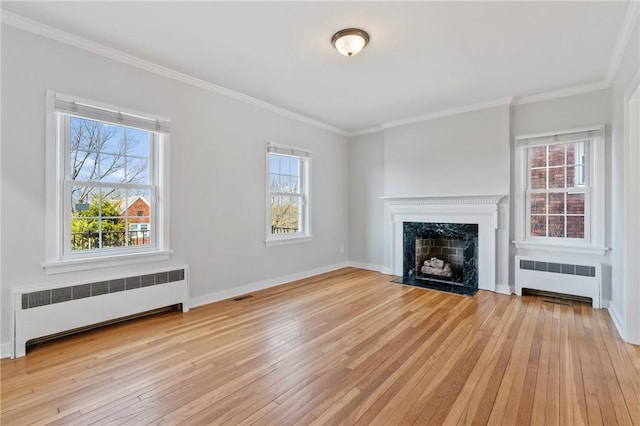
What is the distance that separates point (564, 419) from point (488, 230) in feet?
10.3

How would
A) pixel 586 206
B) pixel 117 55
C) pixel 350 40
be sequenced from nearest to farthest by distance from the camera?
pixel 350 40 → pixel 117 55 → pixel 586 206

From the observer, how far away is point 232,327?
317 cm

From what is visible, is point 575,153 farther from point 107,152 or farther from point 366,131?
point 107,152

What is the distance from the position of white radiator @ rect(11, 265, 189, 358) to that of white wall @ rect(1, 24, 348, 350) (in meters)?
0.11

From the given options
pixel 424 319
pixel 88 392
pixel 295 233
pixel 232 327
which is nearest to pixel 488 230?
pixel 424 319

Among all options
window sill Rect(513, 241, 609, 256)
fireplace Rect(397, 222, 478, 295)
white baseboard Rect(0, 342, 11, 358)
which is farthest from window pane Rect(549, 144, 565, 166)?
white baseboard Rect(0, 342, 11, 358)

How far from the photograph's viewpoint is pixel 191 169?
3793 millimetres

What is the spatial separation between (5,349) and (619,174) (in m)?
6.02

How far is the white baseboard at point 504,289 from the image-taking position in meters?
4.41

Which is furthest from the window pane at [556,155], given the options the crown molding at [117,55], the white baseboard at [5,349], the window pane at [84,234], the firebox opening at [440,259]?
the white baseboard at [5,349]

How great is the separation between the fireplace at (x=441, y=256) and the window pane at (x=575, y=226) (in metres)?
1.13

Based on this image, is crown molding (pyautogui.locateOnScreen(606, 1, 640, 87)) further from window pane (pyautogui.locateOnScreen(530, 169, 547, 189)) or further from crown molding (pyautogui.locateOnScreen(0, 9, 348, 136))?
crown molding (pyautogui.locateOnScreen(0, 9, 348, 136))

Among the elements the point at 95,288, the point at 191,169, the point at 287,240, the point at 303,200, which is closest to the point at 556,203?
A: the point at 303,200

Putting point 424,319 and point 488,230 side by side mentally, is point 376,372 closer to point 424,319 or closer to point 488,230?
point 424,319
